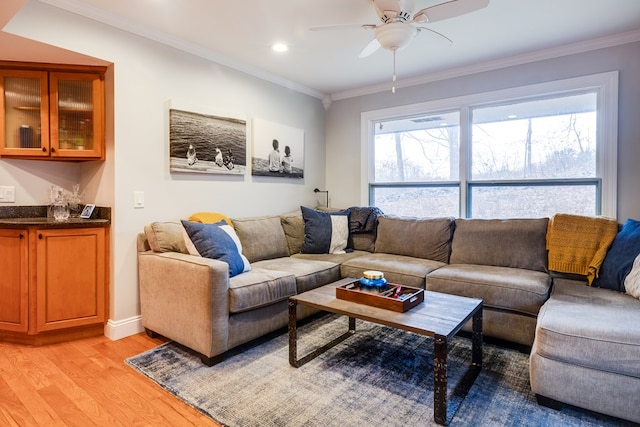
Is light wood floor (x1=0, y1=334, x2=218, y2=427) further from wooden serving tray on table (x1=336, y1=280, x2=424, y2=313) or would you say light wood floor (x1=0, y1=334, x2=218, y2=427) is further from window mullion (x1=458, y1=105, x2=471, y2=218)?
window mullion (x1=458, y1=105, x2=471, y2=218)

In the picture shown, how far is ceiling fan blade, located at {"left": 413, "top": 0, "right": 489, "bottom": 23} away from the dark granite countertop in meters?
2.63

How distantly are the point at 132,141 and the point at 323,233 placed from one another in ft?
6.26

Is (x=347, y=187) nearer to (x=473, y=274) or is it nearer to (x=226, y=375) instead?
(x=473, y=274)

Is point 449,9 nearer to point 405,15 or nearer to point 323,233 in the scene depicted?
point 405,15

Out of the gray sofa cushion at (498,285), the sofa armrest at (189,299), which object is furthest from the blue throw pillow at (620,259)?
the sofa armrest at (189,299)

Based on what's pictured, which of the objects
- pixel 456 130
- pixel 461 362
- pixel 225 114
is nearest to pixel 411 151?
pixel 456 130

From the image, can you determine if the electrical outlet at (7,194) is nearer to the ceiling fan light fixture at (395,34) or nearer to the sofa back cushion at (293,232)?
the sofa back cushion at (293,232)

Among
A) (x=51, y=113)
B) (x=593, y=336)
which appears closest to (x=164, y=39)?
(x=51, y=113)

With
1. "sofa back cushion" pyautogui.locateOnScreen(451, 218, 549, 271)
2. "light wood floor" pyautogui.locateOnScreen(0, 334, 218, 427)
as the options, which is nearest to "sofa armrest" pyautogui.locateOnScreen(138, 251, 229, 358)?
"light wood floor" pyautogui.locateOnScreen(0, 334, 218, 427)

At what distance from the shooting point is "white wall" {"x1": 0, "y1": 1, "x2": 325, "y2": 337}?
8.45 feet

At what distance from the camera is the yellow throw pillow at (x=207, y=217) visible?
10.5 ft

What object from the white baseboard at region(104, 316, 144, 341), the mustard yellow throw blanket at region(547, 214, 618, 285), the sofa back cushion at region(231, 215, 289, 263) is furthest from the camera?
the sofa back cushion at region(231, 215, 289, 263)

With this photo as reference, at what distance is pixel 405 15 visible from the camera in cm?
231

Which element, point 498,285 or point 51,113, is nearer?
point 498,285
